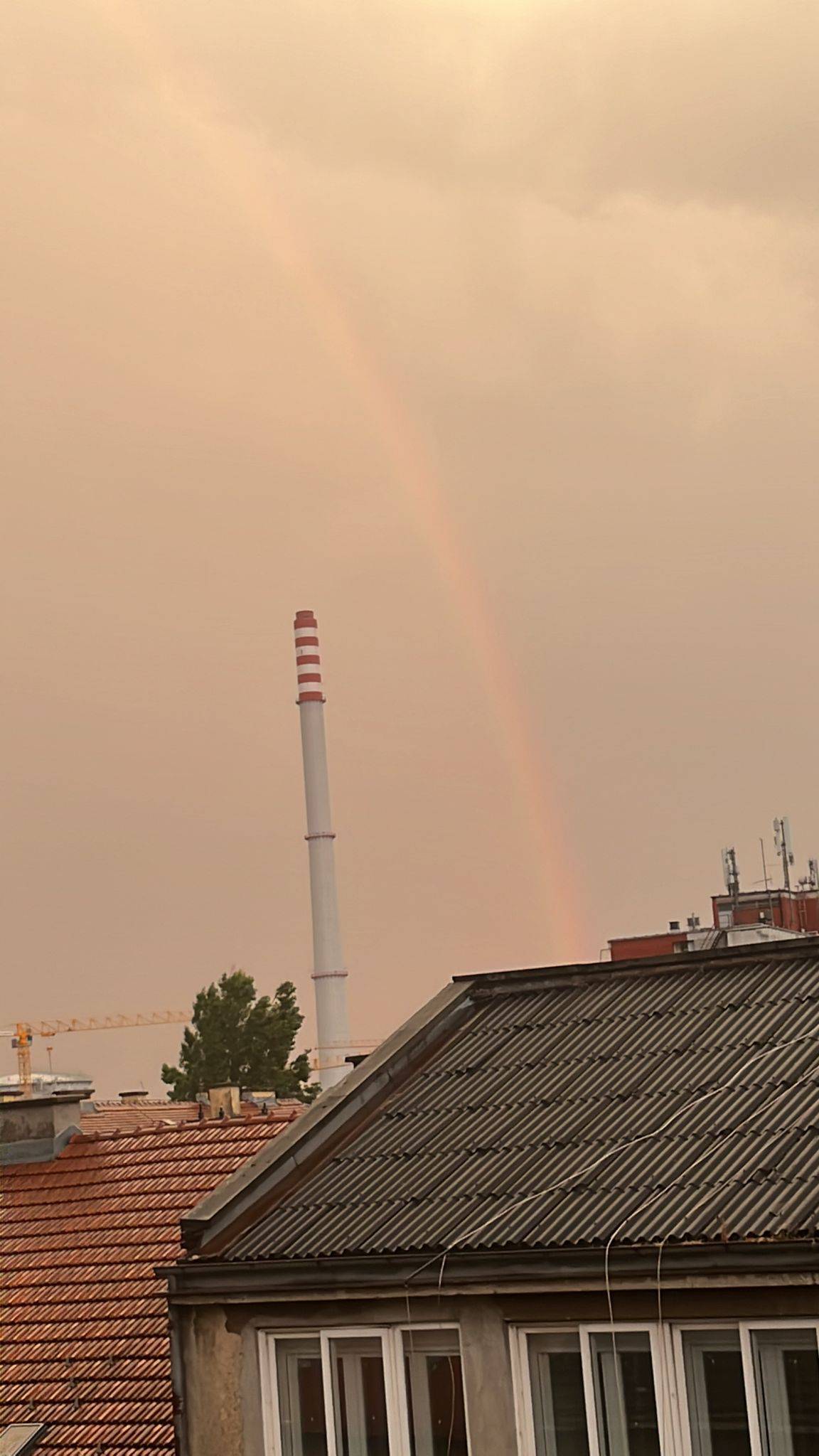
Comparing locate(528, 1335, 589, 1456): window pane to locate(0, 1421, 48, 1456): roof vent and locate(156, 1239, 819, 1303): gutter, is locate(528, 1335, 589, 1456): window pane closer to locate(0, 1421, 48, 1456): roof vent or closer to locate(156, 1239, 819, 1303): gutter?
locate(156, 1239, 819, 1303): gutter

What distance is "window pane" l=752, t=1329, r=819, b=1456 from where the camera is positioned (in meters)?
10.7

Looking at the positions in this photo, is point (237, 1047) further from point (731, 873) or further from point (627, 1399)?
point (627, 1399)

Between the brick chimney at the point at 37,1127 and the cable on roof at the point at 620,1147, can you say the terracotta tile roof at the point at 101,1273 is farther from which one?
the cable on roof at the point at 620,1147

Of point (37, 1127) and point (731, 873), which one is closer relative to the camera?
point (37, 1127)

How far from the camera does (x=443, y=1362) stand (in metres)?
12.2

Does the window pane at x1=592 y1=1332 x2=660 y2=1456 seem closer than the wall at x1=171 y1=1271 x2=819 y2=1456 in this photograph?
No

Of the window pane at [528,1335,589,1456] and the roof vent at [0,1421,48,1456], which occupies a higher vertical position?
the window pane at [528,1335,589,1456]

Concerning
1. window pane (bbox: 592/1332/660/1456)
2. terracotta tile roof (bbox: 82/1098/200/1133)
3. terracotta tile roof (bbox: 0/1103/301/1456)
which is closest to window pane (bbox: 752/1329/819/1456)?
window pane (bbox: 592/1332/660/1456)

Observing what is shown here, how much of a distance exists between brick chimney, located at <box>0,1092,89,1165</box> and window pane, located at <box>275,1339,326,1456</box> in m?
8.88

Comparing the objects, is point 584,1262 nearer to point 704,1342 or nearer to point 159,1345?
point 704,1342

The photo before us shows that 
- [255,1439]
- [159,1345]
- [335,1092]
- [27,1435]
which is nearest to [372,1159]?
[335,1092]

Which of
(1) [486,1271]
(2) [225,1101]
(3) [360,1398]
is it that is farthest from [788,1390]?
(2) [225,1101]

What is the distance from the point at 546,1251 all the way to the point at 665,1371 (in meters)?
0.97

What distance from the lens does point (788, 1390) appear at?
10.8 m
